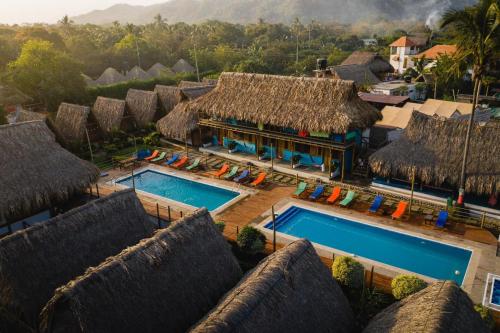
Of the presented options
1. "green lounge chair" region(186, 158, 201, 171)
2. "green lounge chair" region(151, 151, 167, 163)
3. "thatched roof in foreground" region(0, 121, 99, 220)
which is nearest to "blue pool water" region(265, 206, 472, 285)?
"green lounge chair" region(186, 158, 201, 171)

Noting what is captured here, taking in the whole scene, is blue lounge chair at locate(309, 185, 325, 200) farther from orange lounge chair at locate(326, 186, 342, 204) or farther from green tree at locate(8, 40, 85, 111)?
green tree at locate(8, 40, 85, 111)

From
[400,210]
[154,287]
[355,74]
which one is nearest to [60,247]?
[154,287]

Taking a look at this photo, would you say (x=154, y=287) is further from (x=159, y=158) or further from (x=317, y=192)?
(x=159, y=158)

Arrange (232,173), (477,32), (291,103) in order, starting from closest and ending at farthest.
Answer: (477,32) → (232,173) → (291,103)

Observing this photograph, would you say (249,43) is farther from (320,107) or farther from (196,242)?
(196,242)

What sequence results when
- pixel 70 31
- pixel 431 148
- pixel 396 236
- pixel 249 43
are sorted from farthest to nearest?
pixel 249 43
pixel 70 31
pixel 431 148
pixel 396 236

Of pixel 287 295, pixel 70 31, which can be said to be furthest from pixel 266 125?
pixel 70 31
